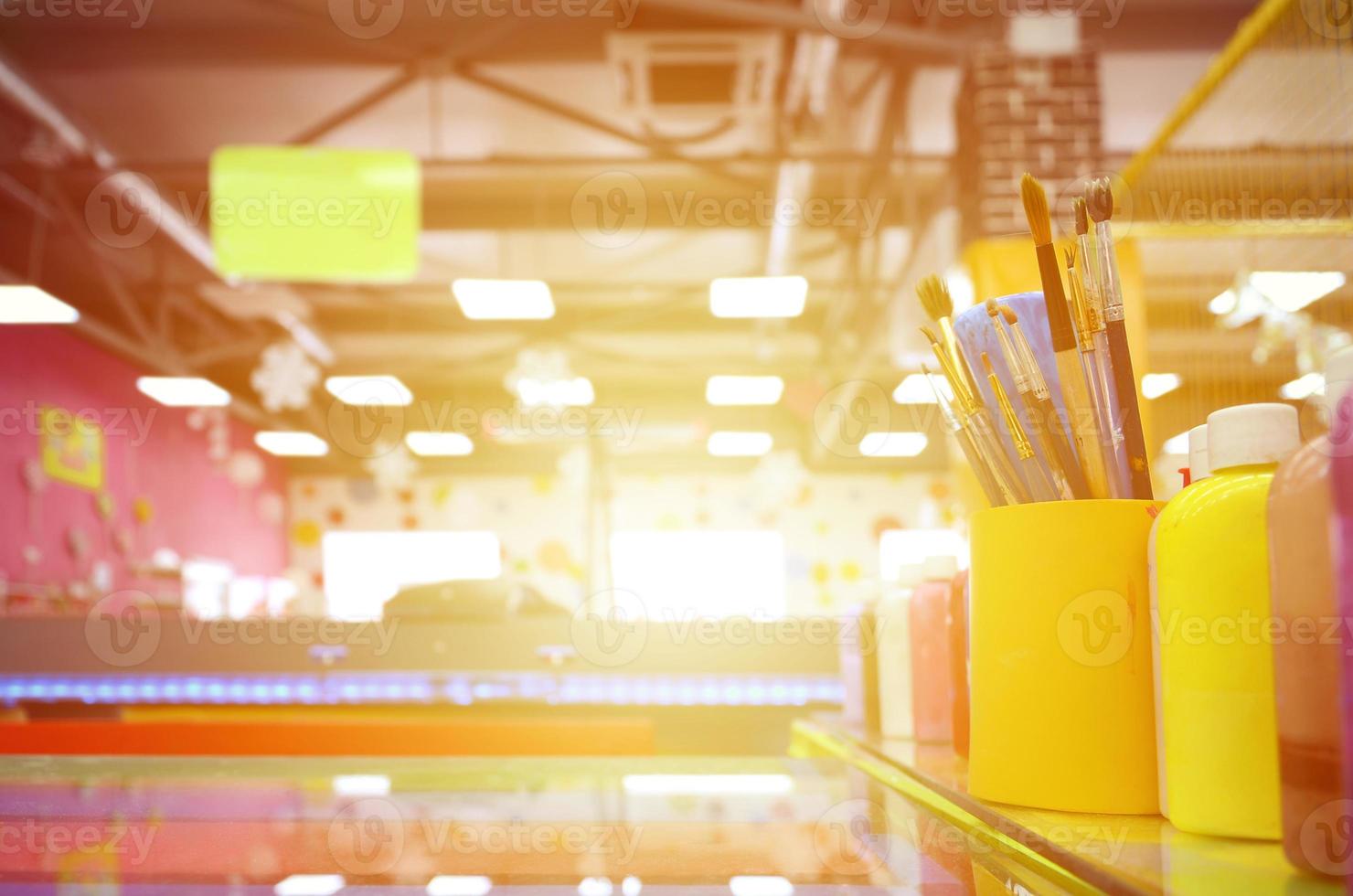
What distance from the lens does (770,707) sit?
217 centimetres

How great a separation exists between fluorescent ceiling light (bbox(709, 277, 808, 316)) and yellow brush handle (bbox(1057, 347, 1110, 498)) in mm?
3652

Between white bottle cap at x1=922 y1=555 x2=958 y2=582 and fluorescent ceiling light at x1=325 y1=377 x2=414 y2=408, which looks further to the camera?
fluorescent ceiling light at x1=325 y1=377 x2=414 y2=408

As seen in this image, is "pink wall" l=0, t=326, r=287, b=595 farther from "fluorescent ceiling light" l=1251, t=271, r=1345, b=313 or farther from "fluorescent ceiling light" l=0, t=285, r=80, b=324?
"fluorescent ceiling light" l=1251, t=271, r=1345, b=313

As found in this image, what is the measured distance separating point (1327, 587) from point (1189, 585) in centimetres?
13

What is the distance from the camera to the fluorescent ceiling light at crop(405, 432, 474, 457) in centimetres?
961

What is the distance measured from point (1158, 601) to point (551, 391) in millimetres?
5318

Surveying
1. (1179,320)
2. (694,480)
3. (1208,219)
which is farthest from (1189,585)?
(694,480)

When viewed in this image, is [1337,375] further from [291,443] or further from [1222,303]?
[291,443]

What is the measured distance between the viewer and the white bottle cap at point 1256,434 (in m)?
0.59

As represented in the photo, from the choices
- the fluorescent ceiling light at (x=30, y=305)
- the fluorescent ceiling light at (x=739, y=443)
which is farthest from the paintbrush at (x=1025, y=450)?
the fluorescent ceiling light at (x=739, y=443)

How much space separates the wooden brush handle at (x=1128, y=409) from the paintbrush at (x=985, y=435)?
75mm

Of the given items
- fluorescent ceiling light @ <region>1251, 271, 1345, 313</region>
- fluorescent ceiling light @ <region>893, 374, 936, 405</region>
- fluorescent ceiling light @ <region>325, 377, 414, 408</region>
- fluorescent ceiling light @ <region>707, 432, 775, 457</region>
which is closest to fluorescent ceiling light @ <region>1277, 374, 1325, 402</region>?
fluorescent ceiling light @ <region>1251, 271, 1345, 313</region>

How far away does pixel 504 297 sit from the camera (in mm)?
4441

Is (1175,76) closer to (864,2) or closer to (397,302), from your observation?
(864,2)
